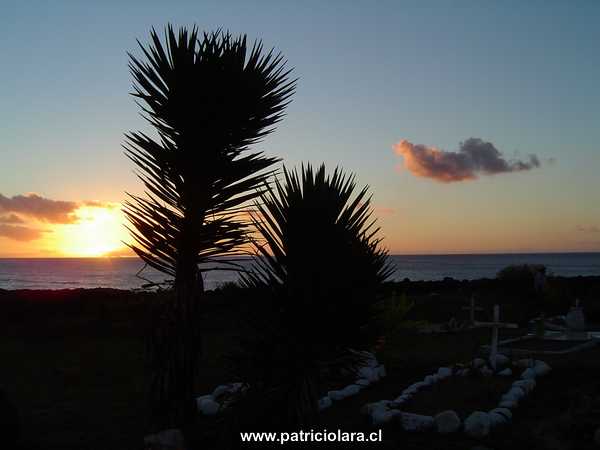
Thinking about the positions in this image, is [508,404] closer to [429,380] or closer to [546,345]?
[429,380]

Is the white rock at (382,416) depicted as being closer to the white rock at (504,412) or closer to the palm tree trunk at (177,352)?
the white rock at (504,412)

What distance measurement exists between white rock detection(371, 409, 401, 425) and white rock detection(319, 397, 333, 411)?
39.4 inches

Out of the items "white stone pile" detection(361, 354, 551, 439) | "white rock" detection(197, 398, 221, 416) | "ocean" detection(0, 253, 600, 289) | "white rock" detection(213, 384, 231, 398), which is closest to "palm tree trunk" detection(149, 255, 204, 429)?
"white rock" detection(197, 398, 221, 416)

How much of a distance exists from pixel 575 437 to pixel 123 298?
17.5m

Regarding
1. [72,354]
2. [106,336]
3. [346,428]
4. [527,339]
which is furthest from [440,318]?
[346,428]

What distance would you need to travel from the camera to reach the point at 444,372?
1010cm

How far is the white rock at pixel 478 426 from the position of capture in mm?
6801

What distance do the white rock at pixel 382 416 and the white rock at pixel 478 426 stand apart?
34.2 inches

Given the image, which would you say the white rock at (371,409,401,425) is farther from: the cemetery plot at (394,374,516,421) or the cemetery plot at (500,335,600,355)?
the cemetery plot at (500,335,600,355)

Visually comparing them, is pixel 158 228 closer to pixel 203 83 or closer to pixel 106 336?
pixel 203 83

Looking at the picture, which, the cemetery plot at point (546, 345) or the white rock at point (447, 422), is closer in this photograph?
the white rock at point (447, 422)

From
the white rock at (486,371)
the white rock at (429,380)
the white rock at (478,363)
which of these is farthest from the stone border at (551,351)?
the white rock at (429,380)

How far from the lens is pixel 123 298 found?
21.3 m

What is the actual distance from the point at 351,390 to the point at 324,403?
93 centimetres
